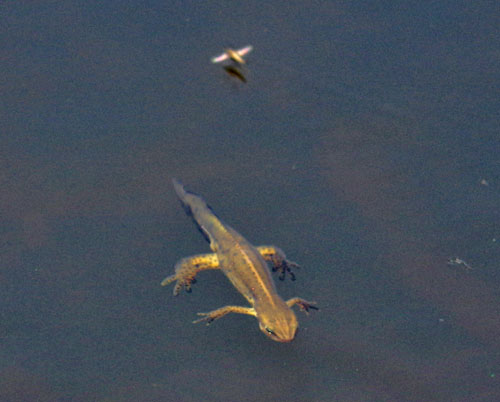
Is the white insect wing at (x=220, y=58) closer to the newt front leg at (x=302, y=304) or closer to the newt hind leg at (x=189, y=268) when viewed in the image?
the newt hind leg at (x=189, y=268)

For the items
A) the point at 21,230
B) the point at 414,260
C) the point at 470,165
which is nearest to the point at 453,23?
the point at 470,165

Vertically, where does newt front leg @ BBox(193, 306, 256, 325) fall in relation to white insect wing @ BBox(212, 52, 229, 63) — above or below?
below

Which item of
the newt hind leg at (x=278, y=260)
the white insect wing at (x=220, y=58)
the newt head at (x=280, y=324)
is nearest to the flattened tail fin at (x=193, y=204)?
the newt hind leg at (x=278, y=260)

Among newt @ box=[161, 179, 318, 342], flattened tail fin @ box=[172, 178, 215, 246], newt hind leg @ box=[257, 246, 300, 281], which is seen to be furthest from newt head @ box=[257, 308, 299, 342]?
flattened tail fin @ box=[172, 178, 215, 246]

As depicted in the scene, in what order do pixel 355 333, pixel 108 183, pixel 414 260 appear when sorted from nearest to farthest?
pixel 355 333 → pixel 414 260 → pixel 108 183

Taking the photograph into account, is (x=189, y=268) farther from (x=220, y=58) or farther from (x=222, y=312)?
(x=220, y=58)

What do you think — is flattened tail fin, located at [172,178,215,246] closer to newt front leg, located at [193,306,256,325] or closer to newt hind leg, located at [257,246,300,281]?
newt hind leg, located at [257,246,300,281]

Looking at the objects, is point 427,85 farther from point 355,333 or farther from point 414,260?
point 355,333
